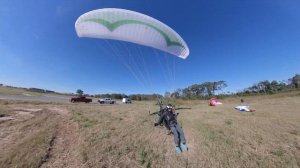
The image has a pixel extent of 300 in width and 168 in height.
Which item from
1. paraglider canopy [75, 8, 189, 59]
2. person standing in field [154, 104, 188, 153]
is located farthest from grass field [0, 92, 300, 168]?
paraglider canopy [75, 8, 189, 59]

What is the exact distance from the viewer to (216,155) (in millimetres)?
5340

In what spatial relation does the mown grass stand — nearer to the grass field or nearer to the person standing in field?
the grass field

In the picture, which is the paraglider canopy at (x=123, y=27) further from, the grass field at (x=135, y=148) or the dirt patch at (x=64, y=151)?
the dirt patch at (x=64, y=151)

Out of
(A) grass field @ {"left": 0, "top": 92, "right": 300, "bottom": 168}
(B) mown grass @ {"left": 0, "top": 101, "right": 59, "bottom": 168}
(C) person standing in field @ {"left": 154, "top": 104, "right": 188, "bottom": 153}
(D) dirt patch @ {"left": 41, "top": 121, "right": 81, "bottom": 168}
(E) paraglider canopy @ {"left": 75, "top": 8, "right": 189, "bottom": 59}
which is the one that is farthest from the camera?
(E) paraglider canopy @ {"left": 75, "top": 8, "right": 189, "bottom": 59}

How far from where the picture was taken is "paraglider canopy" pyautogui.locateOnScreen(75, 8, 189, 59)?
8203 millimetres

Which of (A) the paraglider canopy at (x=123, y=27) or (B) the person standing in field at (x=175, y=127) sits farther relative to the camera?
(A) the paraglider canopy at (x=123, y=27)

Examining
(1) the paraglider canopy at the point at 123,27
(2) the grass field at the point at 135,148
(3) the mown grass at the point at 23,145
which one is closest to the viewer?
(3) the mown grass at the point at 23,145

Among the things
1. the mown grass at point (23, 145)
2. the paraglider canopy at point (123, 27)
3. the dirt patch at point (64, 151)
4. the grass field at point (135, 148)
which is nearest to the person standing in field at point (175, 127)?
the grass field at point (135, 148)

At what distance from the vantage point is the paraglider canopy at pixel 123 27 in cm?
820

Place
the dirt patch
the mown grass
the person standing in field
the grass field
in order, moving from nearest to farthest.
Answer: the mown grass, the dirt patch, the grass field, the person standing in field

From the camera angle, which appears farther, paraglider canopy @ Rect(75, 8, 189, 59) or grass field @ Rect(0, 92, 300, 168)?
paraglider canopy @ Rect(75, 8, 189, 59)

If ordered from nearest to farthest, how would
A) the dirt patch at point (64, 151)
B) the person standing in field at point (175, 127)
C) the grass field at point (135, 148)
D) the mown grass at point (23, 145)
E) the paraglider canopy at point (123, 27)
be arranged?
the mown grass at point (23, 145), the dirt patch at point (64, 151), the grass field at point (135, 148), the person standing in field at point (175, 127), the paraglider canopy at point (123, 27)

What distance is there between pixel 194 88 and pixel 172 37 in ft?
294

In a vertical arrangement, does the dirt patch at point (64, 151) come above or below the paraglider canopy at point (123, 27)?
below
